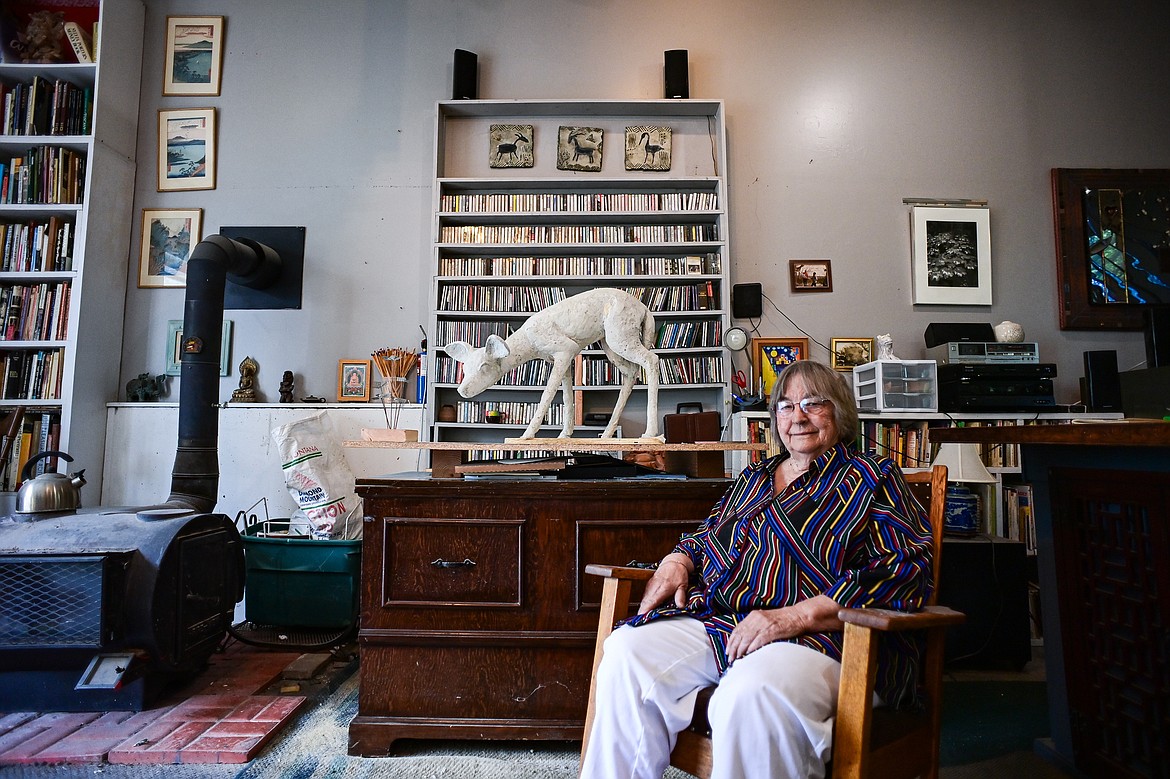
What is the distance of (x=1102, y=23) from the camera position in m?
4.38

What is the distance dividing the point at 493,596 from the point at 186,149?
390 cm

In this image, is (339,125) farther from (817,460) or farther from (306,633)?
(817,460)

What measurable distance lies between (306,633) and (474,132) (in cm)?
310

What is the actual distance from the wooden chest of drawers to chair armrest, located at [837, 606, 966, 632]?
84cm

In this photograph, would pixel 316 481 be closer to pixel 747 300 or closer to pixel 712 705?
pixel 712 705

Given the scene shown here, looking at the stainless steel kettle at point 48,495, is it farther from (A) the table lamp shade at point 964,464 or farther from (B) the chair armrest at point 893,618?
(A) the table lamp shade at point 964,464

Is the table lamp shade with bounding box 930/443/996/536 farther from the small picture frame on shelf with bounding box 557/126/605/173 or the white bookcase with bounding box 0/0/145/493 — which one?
the white bookcase with bounding box 0/0/145/493

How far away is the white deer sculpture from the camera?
218 cm

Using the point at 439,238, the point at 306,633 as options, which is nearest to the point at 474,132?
the point at 439,238

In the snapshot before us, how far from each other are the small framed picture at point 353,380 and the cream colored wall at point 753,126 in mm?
91

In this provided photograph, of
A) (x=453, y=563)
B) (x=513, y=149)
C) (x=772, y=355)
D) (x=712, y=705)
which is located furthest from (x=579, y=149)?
(x=712, y=705)

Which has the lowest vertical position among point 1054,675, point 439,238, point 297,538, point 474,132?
point 1054,675

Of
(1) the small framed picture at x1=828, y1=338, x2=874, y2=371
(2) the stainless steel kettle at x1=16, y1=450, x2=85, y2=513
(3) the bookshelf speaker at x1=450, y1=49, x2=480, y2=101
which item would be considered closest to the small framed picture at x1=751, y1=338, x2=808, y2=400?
(1) the small framed picture at x1=828, y1=338, x2=874, y2=371

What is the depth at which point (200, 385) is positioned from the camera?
3.26m
